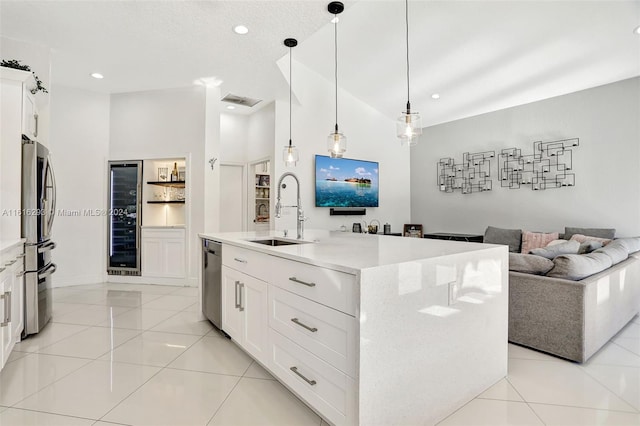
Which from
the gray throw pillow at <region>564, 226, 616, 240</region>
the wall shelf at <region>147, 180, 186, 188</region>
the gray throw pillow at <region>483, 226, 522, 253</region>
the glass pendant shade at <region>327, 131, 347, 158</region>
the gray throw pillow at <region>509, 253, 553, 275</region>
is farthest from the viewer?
the gray throw pillow at <region>483, 226, 522, 253</region>

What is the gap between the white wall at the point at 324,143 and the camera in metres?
5.17

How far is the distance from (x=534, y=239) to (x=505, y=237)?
0.42m

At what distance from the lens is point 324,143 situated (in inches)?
220

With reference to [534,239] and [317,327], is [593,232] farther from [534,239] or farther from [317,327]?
[317,327]

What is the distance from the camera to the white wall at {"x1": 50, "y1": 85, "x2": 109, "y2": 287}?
4566 millimetres

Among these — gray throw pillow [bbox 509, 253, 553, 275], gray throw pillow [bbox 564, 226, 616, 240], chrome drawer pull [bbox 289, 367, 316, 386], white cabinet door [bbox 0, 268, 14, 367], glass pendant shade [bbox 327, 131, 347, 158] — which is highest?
glass pendant shade [bbox 327, 131, 347, 158]

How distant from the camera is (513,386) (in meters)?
1.99

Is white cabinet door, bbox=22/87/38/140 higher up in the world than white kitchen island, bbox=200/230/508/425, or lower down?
higher up

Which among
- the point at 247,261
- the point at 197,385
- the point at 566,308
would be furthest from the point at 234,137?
the point at 566,308

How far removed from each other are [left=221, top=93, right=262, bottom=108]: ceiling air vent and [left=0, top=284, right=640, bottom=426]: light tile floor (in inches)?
143

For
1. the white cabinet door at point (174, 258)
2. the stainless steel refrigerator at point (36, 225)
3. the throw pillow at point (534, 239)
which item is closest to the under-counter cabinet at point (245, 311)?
the stainless steel refrigerator at point (36, 225)

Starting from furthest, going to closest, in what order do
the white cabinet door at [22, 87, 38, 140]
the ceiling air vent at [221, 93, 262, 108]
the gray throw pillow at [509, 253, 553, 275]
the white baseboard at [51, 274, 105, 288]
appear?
the ceiling air vent at [221, 93, 262, 108] < the white baseboard at [51, 274, 105, 288] < the white cabinet door at [22, 87, 38, 140] < the gray throw pillow at [509, 253, 553, 275]

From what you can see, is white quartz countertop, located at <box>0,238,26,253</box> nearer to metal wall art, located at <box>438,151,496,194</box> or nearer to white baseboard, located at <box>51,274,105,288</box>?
white baseboard, located at <box>51,274,105,288</box>

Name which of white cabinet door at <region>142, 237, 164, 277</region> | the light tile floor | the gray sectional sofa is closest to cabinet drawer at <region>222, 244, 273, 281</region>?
the light tile floor
